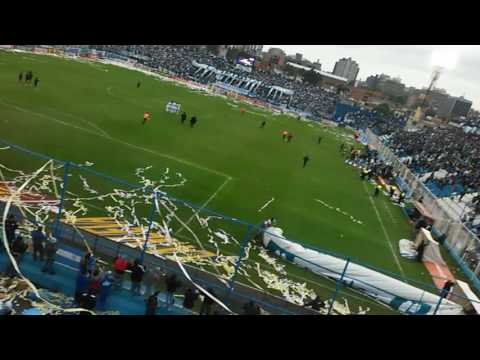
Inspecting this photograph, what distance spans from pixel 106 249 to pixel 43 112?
2020 cm

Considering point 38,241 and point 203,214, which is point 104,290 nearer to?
point 38,241

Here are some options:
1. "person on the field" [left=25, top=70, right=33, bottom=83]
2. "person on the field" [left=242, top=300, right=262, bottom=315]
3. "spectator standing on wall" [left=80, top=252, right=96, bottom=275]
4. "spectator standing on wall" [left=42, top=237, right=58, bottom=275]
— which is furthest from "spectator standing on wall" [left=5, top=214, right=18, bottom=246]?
"person on the field" [left=25, top=70, right=33, bottom=83]

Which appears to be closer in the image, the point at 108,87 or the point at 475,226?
the point at 475,226

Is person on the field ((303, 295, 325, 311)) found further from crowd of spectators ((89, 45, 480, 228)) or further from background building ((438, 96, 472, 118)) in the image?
background building ((438, 96, 472, 118))

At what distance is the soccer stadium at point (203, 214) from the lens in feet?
36.1

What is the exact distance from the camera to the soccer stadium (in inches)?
433

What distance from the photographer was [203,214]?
18672 mm

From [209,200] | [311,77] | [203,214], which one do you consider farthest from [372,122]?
[203,214]

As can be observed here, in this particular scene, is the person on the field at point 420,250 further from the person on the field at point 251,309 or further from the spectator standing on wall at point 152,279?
the spectator standing on wall at point 152,279

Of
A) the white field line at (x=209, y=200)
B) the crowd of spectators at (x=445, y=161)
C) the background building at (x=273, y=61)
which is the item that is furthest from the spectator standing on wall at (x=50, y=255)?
the background building at (x=273, y=61)

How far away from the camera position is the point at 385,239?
22.6m

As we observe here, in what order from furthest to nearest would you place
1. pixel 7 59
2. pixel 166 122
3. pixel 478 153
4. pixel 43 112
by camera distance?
pixel 478 153 → pixel 7 59 → pixel 166 122 → pixel 43 112
